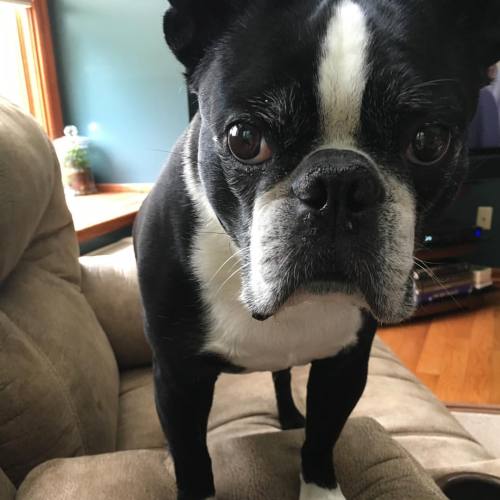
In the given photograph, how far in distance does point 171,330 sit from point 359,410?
641 millimetres

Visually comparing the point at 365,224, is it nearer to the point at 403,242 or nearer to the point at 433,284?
the point at 403,242

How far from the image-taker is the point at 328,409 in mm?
942

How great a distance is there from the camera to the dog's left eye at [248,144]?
68cm

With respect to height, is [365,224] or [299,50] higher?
[299,50]

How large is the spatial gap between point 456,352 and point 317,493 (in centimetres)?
172

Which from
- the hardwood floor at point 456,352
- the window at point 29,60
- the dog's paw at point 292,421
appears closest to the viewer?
the dog's paw at point 292,421

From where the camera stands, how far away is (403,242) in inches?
26.1

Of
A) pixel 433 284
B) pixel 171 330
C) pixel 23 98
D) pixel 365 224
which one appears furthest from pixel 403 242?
pixel 23 98

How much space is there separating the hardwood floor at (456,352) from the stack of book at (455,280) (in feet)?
0.39

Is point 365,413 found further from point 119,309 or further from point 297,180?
point 297,180

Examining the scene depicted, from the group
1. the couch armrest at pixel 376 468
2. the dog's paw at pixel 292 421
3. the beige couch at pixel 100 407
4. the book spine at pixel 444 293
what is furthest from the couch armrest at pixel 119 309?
the book spine at pixel 444 293

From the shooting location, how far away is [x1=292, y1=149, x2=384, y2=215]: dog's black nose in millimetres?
603

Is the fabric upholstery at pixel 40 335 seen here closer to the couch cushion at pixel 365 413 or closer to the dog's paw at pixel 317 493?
the couch cushion at pixel 365 413

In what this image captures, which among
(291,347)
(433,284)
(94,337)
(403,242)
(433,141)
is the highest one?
(433,141)
